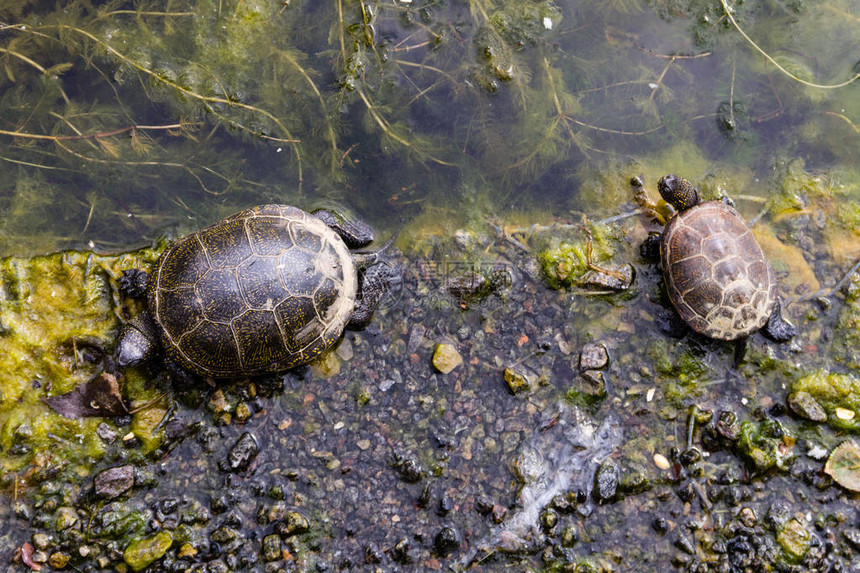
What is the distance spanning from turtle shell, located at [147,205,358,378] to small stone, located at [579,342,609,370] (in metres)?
1.87

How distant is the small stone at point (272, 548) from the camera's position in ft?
12.1

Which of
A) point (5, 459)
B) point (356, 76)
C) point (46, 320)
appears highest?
point (356, 76)

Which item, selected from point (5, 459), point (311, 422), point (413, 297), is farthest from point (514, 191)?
point (5, 459)

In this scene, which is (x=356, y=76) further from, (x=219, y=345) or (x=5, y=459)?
(x=5, y=459)

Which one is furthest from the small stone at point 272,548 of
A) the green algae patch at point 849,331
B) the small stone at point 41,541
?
the green algae patch at point 849,331

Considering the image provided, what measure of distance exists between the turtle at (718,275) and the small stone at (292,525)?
123 inches

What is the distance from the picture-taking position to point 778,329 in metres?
4.27

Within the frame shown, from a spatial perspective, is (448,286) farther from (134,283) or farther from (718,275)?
(134,283)

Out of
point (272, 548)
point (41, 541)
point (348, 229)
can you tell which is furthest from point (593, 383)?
point (41, 541)

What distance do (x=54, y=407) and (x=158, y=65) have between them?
2.85m

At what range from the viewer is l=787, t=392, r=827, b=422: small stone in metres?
4.06

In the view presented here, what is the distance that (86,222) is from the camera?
439 cm

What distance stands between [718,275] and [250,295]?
10.9 ft

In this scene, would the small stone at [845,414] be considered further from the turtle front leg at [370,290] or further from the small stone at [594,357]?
the turtle front leg at [370,290]
